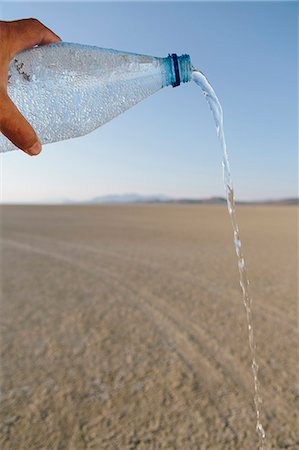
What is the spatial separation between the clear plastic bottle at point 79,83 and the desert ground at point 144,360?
2194mm

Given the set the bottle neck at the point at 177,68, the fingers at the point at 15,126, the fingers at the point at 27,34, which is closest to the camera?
the fingers at the point at 15,126

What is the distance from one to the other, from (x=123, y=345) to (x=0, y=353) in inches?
50.4

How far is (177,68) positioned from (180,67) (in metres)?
0.01

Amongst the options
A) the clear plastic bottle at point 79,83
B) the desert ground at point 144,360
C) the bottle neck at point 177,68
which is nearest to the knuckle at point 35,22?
the clear plastic bottle at point 79,83

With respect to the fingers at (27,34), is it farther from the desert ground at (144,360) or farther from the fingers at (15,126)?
the desert ground at (144,360)

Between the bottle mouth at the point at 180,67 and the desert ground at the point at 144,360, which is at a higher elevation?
the bottle mouth at the point at 180,67

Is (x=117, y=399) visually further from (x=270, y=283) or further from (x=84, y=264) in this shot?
(x=84, y=264)

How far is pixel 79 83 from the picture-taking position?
6.34 ft

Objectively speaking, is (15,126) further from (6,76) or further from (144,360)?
(144,360)

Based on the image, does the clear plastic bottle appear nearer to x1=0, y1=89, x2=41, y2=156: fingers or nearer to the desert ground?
x1=0, y1=89, x2=41, y2=156: fingers

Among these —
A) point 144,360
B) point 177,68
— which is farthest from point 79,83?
point 144,360

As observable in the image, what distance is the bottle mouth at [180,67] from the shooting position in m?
1.78

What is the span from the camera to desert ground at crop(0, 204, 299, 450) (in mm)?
3018

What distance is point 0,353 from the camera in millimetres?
4324
